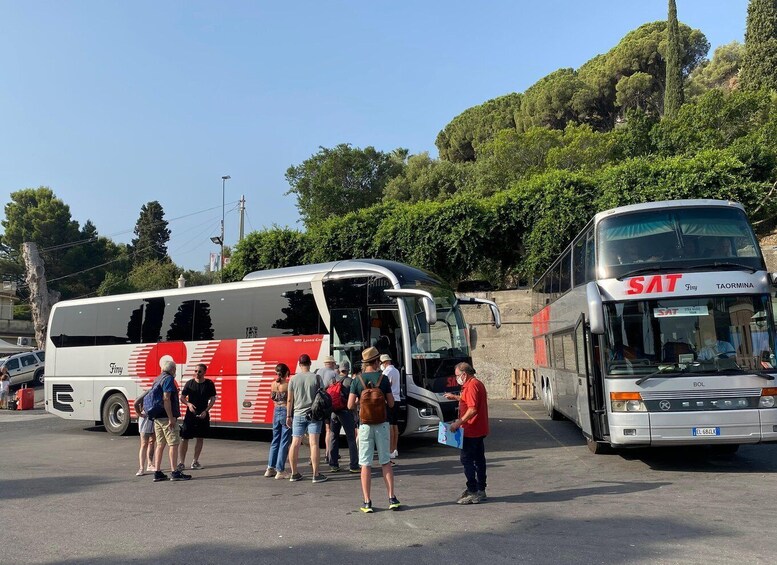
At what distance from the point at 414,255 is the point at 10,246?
5418 cm

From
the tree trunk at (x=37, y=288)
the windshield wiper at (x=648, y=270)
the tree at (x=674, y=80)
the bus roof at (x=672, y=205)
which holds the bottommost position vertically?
the windshield wiper at (x=648, y=270)

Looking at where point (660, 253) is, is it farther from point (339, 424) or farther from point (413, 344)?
point (339, 424)

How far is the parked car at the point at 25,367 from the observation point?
29703 mm

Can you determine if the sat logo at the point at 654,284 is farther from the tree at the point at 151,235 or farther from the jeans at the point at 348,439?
the tree at the point at 151,235

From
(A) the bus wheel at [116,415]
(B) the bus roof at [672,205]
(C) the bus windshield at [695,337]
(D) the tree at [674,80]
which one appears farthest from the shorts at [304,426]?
(D) the tree at [674,80]

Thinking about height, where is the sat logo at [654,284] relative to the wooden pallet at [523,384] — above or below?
above

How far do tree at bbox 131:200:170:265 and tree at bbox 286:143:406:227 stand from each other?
96.3 feet

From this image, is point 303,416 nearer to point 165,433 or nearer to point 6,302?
point 165,433

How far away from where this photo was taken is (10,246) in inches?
2473

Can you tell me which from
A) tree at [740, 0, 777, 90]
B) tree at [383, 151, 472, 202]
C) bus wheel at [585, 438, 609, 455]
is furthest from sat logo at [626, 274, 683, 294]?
tree at [740, 0, 777, 90]

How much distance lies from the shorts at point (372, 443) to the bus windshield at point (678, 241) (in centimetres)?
428

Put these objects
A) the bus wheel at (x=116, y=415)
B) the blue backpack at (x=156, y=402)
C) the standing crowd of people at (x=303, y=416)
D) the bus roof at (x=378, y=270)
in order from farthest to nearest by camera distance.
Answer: the bus wheel at (x=116, y=415) < the bus roof at (x=378, y=270) < the blue backpack at (x=156, y=402) < the standing crowd of people at (x=303, y=416)

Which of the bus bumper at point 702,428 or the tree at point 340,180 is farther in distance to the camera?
the tree at point 340,180

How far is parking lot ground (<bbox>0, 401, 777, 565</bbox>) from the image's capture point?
5.59m
